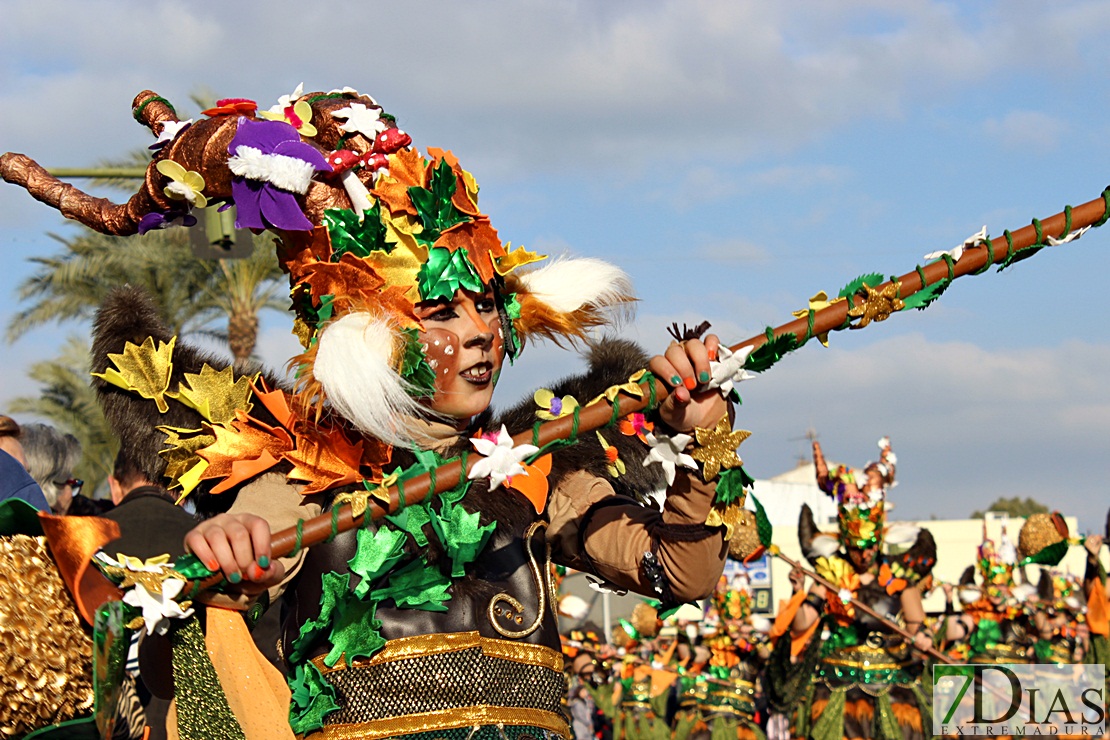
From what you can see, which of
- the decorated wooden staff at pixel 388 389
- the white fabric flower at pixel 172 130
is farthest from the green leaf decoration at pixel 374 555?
the white fabric flower at pixel 172 130

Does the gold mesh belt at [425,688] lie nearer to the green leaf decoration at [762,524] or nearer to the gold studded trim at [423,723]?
the gold studded trim at [423,723]

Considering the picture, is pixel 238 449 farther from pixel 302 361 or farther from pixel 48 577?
pixel 48 577

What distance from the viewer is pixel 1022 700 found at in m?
12.6

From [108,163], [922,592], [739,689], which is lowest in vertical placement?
[739,689]

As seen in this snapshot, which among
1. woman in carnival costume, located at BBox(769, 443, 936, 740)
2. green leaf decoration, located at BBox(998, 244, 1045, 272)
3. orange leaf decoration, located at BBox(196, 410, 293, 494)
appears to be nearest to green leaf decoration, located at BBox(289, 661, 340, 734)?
orange leaf decoration, located at BBox(196, 410, 293, 494)

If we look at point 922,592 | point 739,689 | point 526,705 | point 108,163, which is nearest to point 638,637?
point 739,689

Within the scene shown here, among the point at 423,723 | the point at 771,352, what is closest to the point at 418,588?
the point at 423,723

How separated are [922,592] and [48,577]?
943 centimetres

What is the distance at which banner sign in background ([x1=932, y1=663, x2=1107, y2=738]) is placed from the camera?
33.3 ft

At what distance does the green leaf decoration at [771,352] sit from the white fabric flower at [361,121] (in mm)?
1308

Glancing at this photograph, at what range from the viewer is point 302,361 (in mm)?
3324

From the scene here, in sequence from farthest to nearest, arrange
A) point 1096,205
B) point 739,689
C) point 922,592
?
point 739,689
point 922,592
point 1096,205

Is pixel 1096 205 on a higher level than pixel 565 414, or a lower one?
higher

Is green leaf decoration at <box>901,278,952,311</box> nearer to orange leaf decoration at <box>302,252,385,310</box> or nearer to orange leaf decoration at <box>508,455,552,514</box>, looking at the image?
orange leaf decoration at <box>508,455,552,514</box>
